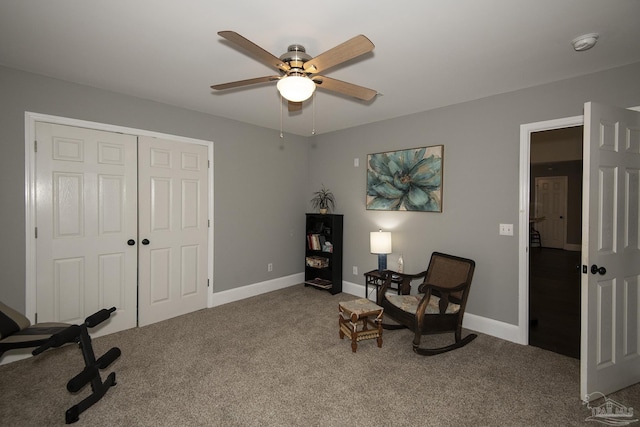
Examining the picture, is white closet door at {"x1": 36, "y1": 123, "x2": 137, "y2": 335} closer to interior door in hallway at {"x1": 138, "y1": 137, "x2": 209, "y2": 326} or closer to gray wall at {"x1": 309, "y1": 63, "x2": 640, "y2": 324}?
interior door in hallway at {"x1": 138, "y1": 137, "x2": 209, "y2": 326}

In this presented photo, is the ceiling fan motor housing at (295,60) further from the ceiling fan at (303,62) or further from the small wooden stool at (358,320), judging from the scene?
the small wooden stool at (358,320)

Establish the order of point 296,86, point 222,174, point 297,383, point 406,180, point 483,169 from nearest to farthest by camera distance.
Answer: point 296,86 → point 297,383 → point 483,169 → point 406,180 → point 222,174

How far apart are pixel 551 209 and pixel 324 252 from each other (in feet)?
23.6

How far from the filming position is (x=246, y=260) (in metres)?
4.31

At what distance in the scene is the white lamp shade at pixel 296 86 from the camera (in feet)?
5.90

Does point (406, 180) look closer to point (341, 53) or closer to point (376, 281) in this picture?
point (376, 281)

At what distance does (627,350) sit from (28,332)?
14.3ft

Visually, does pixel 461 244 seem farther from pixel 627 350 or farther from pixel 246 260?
pixel 246 260

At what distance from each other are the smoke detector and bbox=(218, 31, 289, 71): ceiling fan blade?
Answer: 1993mm

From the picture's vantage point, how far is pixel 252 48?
1621mm

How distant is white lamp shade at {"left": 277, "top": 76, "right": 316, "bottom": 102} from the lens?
1.80 meters

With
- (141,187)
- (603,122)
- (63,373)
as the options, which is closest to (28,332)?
(63,373)

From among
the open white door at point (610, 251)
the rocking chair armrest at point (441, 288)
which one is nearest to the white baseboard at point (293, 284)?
the rocking chair armrest at point (441, 288)

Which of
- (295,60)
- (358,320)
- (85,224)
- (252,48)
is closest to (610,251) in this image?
(358,320)
